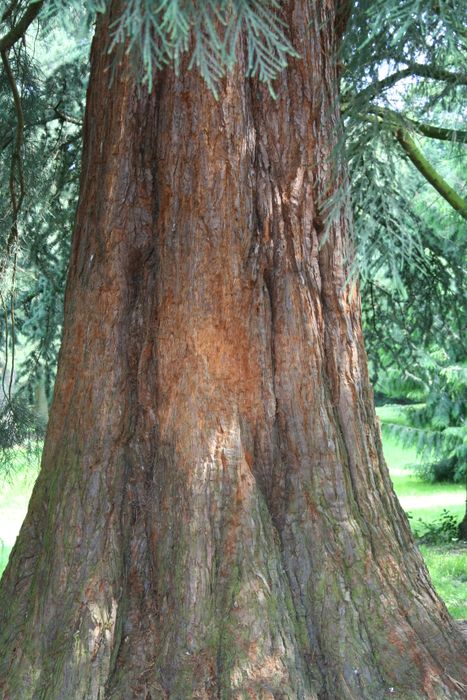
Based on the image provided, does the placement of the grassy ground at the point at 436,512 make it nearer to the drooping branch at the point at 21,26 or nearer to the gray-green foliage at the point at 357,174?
the gray-green foliage at the point at 357,174

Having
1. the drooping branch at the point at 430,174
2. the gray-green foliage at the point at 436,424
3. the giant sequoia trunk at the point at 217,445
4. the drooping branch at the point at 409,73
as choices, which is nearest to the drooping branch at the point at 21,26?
the giant sequoia trunk at the point at 217,445

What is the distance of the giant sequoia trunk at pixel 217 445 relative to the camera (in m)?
3.53

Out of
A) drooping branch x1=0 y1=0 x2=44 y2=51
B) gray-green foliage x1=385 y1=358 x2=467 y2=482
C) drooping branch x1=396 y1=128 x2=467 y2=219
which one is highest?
drooping branch x1=0 y1=0 x2=44 y2=51

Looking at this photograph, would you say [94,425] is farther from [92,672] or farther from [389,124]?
[389,124]

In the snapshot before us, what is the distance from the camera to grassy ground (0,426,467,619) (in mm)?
7816

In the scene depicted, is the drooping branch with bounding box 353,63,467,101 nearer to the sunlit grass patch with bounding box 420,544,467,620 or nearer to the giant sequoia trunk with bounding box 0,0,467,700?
the giant sequoia trunk with bounding box 0,0,467,700

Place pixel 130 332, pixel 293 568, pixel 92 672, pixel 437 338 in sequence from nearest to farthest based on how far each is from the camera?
pixel 92 672 < pixel 293 568 < pixel 130 332 < pixel 437 338

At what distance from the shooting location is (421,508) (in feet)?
53.0

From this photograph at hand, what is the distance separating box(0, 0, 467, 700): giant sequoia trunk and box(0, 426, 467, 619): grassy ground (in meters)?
3.21

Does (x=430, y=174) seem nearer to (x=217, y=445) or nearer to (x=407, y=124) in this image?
(x=407, y=124)

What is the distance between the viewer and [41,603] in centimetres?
363

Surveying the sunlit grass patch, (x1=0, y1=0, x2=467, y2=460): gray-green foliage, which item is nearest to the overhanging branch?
(x1=0, y1=0, x2=467, y2=460): gray-green foliage

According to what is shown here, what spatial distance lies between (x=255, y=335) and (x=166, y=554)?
3.50ft

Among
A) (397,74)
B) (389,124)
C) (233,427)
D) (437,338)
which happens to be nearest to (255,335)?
(233,427)
